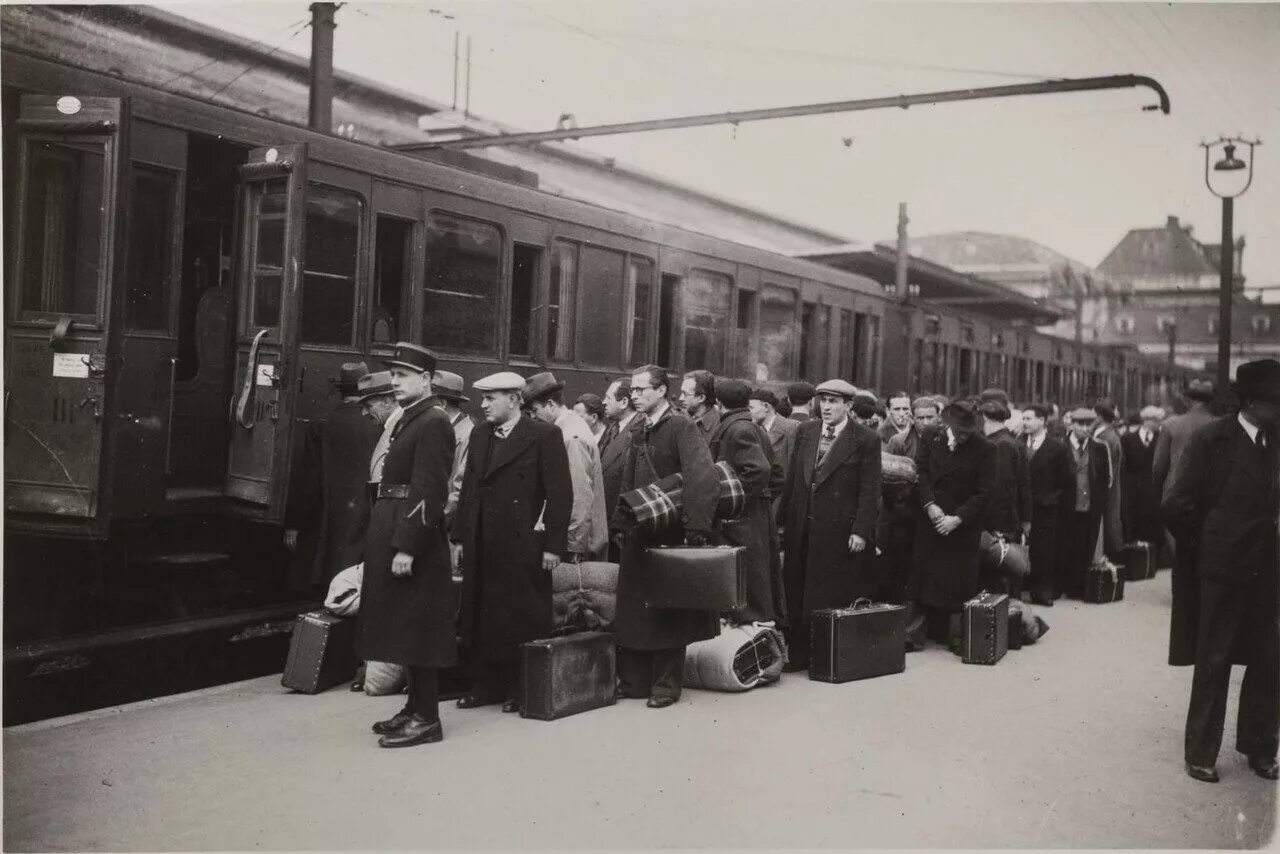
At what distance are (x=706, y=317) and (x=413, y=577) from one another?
7.51m

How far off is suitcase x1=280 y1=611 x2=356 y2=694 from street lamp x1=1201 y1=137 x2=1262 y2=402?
615 cm

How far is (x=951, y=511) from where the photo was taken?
8.38m

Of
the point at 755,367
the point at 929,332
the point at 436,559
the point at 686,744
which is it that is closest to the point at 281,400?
the point at 436,559

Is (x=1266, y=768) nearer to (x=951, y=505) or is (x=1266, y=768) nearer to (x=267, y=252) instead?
(x=951, y=505)

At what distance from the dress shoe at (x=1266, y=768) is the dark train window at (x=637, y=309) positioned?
702cm

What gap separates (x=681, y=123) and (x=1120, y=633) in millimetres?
6340

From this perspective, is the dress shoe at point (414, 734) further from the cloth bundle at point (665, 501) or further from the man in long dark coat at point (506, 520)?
the cloth bundle at point (665, 501)

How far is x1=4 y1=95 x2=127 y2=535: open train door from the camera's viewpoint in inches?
244

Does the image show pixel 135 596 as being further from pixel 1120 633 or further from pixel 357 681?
pixel 1120 633

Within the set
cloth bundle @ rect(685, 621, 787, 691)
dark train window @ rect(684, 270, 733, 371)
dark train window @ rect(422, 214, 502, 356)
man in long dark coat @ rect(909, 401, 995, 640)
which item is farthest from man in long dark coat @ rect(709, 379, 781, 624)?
dark train window @ rect(684, 270, 733, 371)

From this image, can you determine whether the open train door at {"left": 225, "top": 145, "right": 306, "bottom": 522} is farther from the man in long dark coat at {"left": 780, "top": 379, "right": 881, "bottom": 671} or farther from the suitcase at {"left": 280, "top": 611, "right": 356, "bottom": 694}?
the man in long dark coat at {"left": 780, "top": 379, "right": 881, "bottom": 671}

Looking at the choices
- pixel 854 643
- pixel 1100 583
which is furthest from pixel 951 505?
pixel 1100 583

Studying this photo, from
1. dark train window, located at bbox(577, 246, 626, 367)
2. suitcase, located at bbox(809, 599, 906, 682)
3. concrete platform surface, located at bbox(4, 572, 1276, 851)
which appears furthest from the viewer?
dark train window, located at bbox(577, 246, 626, 367)

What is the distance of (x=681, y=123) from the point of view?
11.1m
